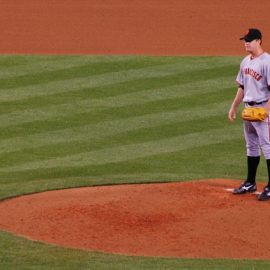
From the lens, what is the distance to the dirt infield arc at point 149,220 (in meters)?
9.22

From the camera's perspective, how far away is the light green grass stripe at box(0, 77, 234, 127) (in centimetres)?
1511

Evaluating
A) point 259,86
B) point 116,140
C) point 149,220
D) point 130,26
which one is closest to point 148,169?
point 116,140

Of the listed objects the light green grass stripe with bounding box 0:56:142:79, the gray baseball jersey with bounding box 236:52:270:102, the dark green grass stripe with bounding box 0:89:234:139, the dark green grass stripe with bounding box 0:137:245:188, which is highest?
the gray baseball jersey with bounding box 236:52:270:102

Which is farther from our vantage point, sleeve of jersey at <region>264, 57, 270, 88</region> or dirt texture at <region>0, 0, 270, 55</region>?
dirt texture at <region>0, 0, 270, 55</region>

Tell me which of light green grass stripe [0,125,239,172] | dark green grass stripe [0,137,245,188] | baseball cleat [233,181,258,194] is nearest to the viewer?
baseball cleat [233,181,258,194]

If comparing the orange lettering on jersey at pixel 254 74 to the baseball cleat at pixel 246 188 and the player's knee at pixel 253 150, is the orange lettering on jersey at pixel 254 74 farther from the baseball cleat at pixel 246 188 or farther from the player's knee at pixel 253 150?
the baseball cleat at pixel 246 188

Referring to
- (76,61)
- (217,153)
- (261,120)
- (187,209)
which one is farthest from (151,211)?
(76,61)

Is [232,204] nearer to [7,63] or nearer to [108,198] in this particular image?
[108,198]

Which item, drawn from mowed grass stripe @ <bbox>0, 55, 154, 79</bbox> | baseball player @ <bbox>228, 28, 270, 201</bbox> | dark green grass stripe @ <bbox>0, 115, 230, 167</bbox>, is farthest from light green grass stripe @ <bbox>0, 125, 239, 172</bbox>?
mowed grass stripe @ <bbox>0, 55, 154, 79</bbox>

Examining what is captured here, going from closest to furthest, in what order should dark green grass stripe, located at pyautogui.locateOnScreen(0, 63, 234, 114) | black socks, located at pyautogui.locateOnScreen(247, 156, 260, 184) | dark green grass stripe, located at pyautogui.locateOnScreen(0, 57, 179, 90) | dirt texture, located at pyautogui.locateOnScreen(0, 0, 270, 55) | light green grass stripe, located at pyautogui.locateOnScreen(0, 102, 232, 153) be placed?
black socks, located at pyautogui.locateOnScreen(247, 156, 260, 184) < light green grass stripe, located at pyautogui.locateOnScreen(0, 102, 232, 153) < dark green grass stripe, located at pyautogui.locateOnScreen(0, 63, 234, 114) < dark green grass stripe, located at pyautogui.locateOnScreen(0, 57, 179, 90) < dirt texture, located at pyautogui.locateOnScreen(0, 0, 270, 55)

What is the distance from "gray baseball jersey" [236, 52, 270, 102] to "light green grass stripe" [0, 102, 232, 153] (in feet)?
12.6

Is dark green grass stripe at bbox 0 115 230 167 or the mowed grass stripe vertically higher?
the mowed grass stripe

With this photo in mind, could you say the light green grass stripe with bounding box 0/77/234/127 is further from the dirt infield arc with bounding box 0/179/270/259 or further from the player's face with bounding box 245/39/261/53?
the player's face with bounding box 245/39/261/53

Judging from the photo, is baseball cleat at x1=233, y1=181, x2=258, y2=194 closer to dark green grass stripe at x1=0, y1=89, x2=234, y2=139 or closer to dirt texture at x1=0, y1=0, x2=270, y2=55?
dark green grass stripe at x1=0, y1=89, x2=234, y2=139
